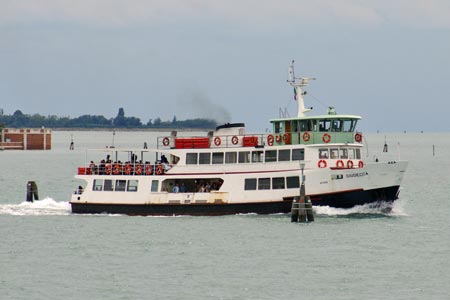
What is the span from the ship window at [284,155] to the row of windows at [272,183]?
141cm

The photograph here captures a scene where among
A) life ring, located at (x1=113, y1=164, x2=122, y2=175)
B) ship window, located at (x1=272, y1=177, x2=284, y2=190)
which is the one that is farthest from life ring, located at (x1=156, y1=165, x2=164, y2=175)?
ship window, located at (x1=272, y1=177, x2=284, y2=190)

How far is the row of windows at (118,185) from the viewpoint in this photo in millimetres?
58956

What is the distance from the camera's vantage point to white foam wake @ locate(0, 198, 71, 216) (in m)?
63.0

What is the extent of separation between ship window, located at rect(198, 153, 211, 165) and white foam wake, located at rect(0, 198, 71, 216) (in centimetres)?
905

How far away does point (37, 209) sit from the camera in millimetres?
64438

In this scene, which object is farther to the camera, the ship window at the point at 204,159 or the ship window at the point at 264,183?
the ship window at the point at 204,159

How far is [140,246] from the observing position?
49406 mm

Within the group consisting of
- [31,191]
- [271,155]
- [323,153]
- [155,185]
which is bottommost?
[31,191]

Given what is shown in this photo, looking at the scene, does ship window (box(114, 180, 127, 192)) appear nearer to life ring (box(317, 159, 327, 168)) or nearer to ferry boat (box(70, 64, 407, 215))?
ferry boat (box(70, 64, 407, 215))

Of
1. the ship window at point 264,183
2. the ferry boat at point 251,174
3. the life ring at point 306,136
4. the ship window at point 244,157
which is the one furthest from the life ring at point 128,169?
the life ring at point 306,136

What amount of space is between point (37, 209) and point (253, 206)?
1484 cm

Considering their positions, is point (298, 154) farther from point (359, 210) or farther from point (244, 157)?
point (359, 210)

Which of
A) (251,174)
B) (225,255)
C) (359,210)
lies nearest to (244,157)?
(251,174)

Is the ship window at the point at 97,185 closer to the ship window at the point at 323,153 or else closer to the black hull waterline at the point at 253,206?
the black hull waterline at the point at 253,206
